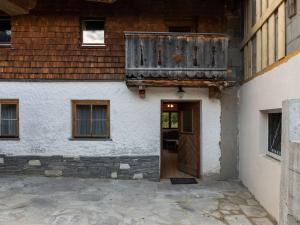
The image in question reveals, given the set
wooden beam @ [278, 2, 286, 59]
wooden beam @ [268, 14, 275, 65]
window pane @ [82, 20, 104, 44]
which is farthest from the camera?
window pane @ [82, 20, 104, 44]

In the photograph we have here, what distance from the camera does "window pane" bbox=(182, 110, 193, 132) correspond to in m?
8.22

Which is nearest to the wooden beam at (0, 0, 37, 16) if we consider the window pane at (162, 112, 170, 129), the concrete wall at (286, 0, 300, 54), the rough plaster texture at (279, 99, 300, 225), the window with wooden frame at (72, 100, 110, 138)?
the window with wooden frame at (72, 100, 110, 138)

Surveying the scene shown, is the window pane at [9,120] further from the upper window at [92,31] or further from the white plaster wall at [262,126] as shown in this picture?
the white plaster wall at [262,126]

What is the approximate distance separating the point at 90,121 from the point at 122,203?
2.95m

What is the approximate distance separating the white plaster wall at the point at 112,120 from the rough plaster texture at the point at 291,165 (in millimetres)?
4785

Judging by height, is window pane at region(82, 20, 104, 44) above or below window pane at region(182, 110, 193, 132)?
above

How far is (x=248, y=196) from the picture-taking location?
618 cm

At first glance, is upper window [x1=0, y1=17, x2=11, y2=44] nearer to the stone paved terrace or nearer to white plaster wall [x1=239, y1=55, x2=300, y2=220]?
the stone paved terrace

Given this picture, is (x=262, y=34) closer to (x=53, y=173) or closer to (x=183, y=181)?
(x=183, y=181)

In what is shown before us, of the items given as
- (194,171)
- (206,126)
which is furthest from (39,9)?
(194,171)

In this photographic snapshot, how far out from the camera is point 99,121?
783 centimetres

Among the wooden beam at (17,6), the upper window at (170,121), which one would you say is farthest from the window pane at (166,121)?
→ the wooden beam at (17,6)

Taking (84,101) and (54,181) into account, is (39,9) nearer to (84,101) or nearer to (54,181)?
(84,101)

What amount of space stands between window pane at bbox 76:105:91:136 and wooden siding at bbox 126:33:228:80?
1.73m
